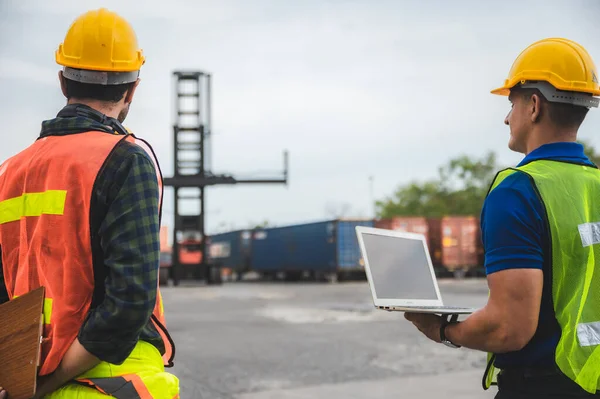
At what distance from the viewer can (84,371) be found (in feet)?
6.31

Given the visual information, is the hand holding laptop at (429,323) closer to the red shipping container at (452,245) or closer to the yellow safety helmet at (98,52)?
the yellow safety helmet at (98,52)

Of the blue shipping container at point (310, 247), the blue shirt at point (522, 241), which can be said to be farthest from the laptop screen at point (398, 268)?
the blue shipping container at point (310, 247)

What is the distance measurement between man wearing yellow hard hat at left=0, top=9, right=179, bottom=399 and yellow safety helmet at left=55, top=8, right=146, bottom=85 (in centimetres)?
13

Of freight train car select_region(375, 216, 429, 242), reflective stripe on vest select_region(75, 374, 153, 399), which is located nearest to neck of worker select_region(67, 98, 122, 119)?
reflective stripe on vest select_region(75, 374, 153, 399)

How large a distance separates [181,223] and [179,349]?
75.6ft

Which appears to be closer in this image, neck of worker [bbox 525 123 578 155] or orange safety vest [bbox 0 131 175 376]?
orange safety vest [bbox 0 131 175 376]

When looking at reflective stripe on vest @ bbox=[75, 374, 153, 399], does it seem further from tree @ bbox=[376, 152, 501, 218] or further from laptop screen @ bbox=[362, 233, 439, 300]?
tree @ bbox=[376, 152, 501, 218]

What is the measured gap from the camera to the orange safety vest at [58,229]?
74.8 inches

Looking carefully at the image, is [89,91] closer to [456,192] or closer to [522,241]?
[522,241]

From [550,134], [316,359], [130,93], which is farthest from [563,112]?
[316,359]

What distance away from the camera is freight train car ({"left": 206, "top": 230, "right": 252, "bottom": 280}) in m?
48.9

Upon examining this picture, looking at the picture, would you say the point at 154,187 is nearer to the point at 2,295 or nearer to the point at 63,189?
the point at 63,189

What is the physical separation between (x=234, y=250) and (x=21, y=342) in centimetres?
4932

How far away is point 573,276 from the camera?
205 cm
